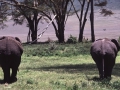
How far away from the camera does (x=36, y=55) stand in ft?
81.1

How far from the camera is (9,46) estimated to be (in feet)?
40.9

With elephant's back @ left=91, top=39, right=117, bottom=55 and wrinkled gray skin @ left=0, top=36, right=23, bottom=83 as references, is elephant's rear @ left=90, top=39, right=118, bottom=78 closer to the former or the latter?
elephant's back @ left=91, top=39, right=117, bottom=55

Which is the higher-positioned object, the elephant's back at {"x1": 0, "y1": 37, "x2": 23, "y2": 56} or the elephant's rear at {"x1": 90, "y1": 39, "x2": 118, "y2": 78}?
the elephant's back at {"x1": 0, "y1": 37, "x2": 23, "y2": 56}

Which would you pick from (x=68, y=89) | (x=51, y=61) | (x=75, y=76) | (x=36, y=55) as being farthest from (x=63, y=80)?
(x=36, y=55)

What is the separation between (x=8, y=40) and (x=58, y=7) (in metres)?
25.0

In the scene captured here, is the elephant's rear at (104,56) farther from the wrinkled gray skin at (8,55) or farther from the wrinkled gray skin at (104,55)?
the wrinkled gray skin at (8,55)

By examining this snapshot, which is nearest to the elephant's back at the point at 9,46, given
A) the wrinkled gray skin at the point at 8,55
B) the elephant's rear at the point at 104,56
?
the wrinkled gray skin at the point at 8,55

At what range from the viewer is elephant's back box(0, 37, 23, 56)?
1236cm

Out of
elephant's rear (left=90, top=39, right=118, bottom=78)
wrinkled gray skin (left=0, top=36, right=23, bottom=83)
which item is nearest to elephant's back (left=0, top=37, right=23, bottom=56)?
wrinkled gray skin (left=0, top=36, right=23, bottom=83)

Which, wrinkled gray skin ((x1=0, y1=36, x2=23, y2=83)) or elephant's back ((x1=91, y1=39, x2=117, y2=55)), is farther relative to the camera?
elephant's back ((x1=91, y1=39, x2=117, y2=55))

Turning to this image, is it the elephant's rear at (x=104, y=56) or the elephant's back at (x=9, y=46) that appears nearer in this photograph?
the elephant's back at (x=9, y=46)

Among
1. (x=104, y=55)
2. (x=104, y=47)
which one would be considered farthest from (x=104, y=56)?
(x=104, y=47)

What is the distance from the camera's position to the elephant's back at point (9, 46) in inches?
486

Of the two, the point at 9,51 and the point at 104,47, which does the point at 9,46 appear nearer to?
the point at 9,51
